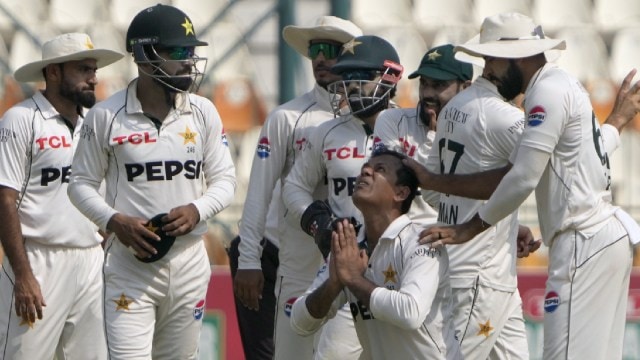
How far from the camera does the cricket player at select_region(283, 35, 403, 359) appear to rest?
6832 mm

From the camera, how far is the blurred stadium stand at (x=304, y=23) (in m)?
13.7

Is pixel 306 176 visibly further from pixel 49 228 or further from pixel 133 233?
pixel 49 228

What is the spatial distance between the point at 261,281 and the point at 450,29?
7.55 meters

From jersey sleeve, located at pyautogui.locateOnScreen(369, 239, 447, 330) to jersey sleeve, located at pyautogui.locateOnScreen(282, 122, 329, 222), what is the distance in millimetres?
1817

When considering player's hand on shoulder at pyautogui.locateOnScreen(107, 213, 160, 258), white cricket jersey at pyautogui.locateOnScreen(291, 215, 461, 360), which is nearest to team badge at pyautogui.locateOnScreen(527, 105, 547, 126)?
white cricket jersey at pyautogui.locateOnScreen(291, 215, 461, 360)

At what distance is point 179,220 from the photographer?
6531 millimetres

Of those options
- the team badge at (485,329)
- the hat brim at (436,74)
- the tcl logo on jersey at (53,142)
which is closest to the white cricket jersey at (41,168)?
the tcl logo on jersey at (53,142)

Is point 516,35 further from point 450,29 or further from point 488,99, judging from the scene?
point 450,29

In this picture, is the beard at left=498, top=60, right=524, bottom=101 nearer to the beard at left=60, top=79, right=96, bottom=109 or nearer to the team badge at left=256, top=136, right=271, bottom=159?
the team badge at left=256, top=136, right=271, bottom=159

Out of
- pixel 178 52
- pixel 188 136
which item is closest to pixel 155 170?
pixel 188 136

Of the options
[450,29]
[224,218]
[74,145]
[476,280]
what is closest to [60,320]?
[74,145]

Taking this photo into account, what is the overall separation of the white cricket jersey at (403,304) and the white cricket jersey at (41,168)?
2.34m

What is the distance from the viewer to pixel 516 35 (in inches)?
242

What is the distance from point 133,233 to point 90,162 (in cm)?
43
